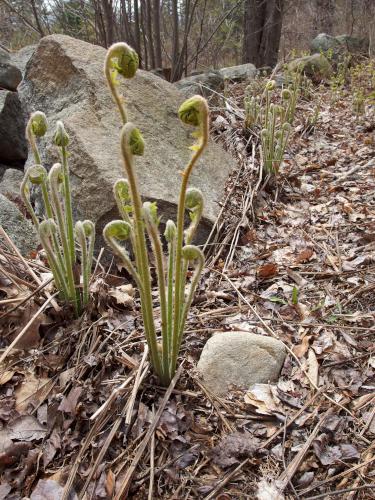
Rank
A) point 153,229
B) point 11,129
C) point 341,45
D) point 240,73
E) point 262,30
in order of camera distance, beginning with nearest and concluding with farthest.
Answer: point 153,229 → point 11,129 → point 240,73 → point 262,30 → point 341,45

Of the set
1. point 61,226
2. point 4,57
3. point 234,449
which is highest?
point 4,57

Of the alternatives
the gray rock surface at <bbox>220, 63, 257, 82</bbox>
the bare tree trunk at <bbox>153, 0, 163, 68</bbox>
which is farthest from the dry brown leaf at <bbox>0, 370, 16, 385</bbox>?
the gray rock surface at <bbox>220, 63, 257, 82</bbox>

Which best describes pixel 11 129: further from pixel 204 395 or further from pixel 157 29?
pixel 204 395

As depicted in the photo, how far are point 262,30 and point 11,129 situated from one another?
6.09 m

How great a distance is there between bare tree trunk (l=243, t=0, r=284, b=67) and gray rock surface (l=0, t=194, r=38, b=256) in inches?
278

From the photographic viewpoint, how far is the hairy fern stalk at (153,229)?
1066mm

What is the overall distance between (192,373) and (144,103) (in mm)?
2475

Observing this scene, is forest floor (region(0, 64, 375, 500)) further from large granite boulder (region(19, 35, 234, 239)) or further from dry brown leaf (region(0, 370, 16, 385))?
large granite boulder (region(19, 35, 234, 239))

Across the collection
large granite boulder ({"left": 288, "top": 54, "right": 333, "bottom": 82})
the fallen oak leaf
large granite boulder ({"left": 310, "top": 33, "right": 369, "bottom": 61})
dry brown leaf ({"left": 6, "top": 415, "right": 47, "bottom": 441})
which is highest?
large granite boulder ({"left": 310, "top": 33, "right": 369, "bottom": 61})

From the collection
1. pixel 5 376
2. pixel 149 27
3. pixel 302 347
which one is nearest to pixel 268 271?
pixel 302 347

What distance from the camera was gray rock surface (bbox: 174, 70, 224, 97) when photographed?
5.18 meters

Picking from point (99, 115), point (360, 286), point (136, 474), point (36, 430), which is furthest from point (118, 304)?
point (99, 115)

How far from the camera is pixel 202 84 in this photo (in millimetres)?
5234

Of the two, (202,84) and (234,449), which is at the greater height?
(202,84)
